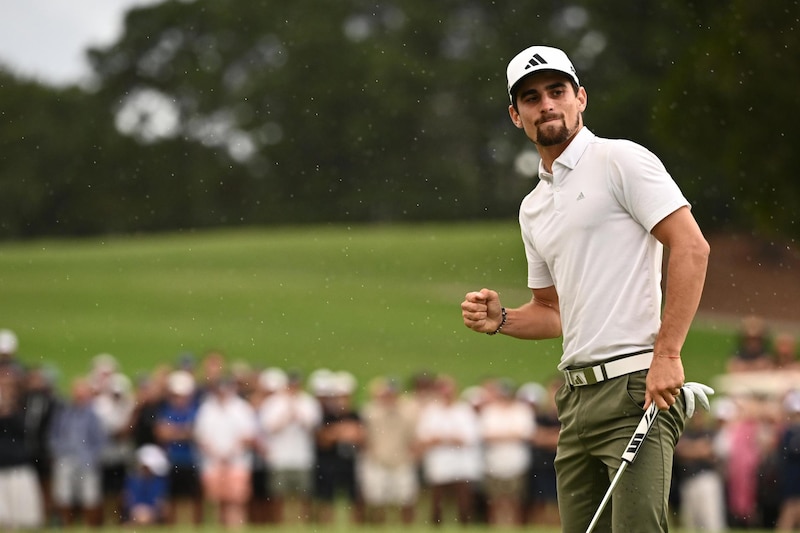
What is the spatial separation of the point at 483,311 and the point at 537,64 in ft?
3.24

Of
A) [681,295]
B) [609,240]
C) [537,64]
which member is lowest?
[681,295]

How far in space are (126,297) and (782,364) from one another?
29462mm

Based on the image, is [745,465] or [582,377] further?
[745,465]

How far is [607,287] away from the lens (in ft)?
15.6

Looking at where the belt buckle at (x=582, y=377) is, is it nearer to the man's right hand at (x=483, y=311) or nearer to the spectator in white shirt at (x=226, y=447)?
the man's right hand at (x=483, y=311)

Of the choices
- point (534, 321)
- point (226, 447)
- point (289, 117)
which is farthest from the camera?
point (289, 117)

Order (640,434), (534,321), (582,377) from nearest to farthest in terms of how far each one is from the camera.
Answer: (640,434), (582,377), (534,321)

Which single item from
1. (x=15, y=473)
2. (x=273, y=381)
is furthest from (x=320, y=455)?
(x=15, y=473)

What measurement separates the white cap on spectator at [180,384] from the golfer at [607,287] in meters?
9.17

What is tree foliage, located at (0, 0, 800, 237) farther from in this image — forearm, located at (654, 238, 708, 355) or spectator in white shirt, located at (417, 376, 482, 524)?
forearm, located at (654, 238, 708, 355)

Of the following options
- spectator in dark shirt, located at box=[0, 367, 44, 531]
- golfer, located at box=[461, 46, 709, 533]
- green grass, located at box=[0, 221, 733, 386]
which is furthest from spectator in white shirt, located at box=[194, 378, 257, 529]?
green grass, located at box=[0, 221, 733, 386]

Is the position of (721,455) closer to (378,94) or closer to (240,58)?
(378,94)

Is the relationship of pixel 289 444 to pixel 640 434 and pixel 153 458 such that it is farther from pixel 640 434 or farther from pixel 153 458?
pixel 640 434

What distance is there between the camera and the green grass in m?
32.0
